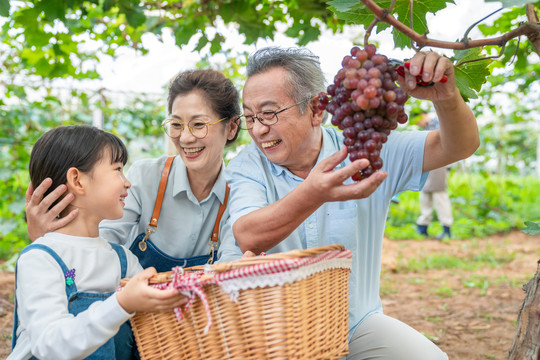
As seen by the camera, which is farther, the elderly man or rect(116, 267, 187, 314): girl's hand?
the elderly man

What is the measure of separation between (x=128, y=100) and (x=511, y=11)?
17.4 feet

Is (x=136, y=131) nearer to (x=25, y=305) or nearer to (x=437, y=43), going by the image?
(x=25, y=305)

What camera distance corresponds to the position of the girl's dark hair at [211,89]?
246cm

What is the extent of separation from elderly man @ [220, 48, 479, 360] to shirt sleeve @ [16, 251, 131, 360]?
0.53m

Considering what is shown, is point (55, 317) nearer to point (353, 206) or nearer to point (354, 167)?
point (354, 167)

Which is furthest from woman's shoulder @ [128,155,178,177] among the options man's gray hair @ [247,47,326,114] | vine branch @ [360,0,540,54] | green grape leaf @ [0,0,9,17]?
vine branch @ [360,0,540,54]

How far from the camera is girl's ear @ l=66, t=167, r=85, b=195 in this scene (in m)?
1.81

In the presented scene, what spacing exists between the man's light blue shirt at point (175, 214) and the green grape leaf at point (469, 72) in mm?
1277

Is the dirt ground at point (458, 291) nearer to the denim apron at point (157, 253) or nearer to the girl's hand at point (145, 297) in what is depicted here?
the denim apron at point (157, 253)

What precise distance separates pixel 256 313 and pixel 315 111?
1.01 m

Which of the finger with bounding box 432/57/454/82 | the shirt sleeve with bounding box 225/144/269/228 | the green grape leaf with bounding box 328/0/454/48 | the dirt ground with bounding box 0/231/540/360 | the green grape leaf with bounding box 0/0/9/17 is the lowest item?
the dirt ground with bounding box 0/231/540/360

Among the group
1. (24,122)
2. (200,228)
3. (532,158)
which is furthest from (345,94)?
(532,158)

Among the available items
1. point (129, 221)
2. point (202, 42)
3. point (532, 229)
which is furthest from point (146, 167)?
point (532, 229)

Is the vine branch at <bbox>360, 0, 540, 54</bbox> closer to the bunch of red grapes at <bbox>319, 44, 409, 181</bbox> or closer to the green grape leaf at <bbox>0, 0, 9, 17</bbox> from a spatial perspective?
the bunch of red grapes at <bbox>319, 44, 409, 181</bbox>
